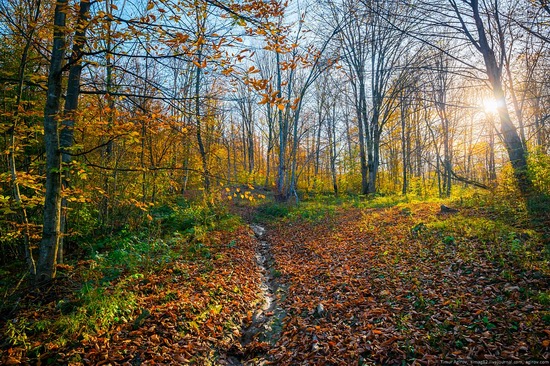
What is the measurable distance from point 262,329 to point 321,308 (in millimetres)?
1080

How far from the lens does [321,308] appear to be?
4566 mm

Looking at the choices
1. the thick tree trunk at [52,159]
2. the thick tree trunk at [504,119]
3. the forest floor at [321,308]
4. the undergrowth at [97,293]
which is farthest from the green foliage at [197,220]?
the thick tree trunk at [504,119]

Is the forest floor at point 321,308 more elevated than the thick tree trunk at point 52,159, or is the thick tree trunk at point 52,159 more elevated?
the thick tree trunk at point 52,159

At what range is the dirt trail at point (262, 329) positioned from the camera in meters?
3.79

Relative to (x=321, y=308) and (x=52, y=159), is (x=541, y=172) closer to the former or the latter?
(x=321, y=308)

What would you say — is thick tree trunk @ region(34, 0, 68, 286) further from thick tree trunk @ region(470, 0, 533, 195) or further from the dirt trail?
thick tree trunk @ region(470, 0, 533, 195)

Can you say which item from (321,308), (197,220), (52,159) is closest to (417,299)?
(321,308)

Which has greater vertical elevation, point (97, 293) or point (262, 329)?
point (97, 293)

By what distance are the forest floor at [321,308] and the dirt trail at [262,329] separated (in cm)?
2

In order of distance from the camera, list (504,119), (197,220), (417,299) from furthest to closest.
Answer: (197,220) < (504,119) < (417,299)

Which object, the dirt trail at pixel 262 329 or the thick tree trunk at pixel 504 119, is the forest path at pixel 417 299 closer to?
the dirt trail at pixel 262 329

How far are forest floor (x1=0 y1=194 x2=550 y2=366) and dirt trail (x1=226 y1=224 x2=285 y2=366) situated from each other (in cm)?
2

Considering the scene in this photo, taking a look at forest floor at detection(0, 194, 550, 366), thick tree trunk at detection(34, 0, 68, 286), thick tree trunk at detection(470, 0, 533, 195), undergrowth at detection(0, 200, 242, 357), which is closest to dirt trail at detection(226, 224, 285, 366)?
forest floor at detection(0, 194, 550, 366)

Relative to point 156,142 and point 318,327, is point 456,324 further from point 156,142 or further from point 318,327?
point 156,142
